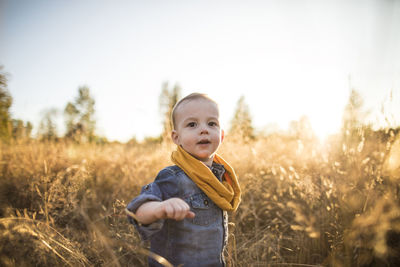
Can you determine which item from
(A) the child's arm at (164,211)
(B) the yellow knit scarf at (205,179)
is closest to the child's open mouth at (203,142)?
(B) the yellow knit scarf at (205,179)

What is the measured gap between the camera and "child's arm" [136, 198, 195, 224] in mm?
845

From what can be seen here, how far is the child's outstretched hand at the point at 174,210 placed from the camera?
84 cm

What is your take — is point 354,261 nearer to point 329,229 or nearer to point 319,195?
point 329,229

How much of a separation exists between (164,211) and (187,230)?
341mm

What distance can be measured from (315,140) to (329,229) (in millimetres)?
1968

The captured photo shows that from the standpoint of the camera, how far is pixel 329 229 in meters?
1.59

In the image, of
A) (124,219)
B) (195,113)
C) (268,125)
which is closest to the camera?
(195,113)

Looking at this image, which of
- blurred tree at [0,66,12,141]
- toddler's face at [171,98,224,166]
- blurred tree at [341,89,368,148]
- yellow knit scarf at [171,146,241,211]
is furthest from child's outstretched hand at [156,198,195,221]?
blurred tree at [0,66,12,141]

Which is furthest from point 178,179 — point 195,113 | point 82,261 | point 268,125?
point 268,125

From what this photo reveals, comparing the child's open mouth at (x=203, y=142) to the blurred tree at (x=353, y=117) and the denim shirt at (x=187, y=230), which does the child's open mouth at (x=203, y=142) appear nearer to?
the denim shirt at (x=187, y=230)

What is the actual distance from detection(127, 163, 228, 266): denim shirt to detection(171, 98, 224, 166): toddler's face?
0.56 ft

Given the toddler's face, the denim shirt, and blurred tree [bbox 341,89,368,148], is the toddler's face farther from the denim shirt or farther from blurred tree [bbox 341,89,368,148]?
blurred tree [bbox 341,89,368,148]

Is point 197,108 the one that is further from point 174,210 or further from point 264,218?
point 264,218

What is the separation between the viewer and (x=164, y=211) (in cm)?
88
